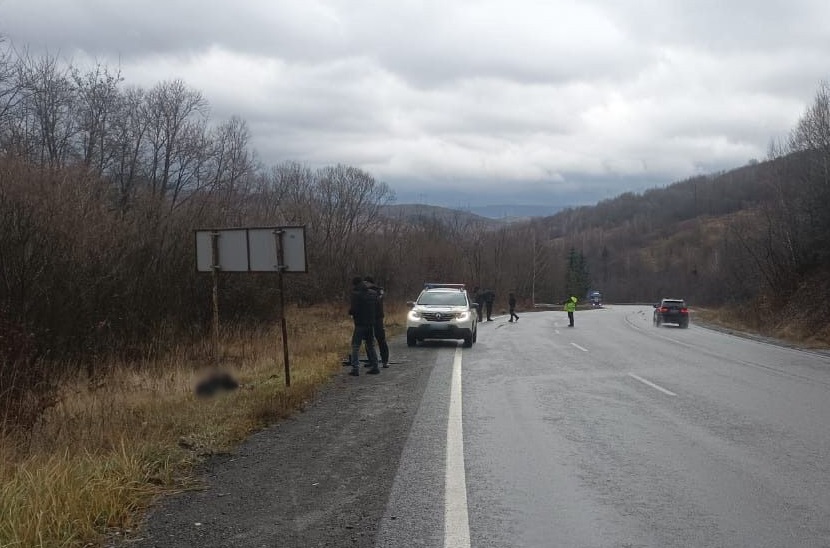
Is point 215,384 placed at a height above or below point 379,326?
below

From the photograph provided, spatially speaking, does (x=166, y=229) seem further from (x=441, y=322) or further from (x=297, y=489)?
(x=297, y=489)

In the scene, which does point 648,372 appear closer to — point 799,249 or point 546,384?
point 546,384

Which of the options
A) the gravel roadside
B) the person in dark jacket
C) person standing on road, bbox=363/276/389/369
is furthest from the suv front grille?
the gravel roadside

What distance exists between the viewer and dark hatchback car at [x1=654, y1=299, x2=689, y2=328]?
129 feet

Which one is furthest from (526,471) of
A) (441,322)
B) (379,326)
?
(441,322)

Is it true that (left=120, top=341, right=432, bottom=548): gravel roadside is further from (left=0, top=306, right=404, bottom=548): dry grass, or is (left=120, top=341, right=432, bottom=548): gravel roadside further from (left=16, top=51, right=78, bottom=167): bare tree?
(left=16, top=51, right=78, bottom=167): bare tree

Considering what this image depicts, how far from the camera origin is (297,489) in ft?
20.5

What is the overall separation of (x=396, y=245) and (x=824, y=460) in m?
52.5

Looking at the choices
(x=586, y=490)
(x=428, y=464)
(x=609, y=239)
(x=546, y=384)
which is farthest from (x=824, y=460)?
(x=609, y=239)

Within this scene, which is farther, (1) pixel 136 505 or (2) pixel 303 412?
(2) pixel 303 412

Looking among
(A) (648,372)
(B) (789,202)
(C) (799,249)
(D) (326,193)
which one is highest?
(D) (326,193)

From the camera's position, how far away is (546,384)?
13.2 m

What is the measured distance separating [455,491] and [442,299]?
15.8 metres

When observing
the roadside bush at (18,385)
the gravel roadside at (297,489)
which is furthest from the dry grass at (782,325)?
the roadside bush at (18,385)
